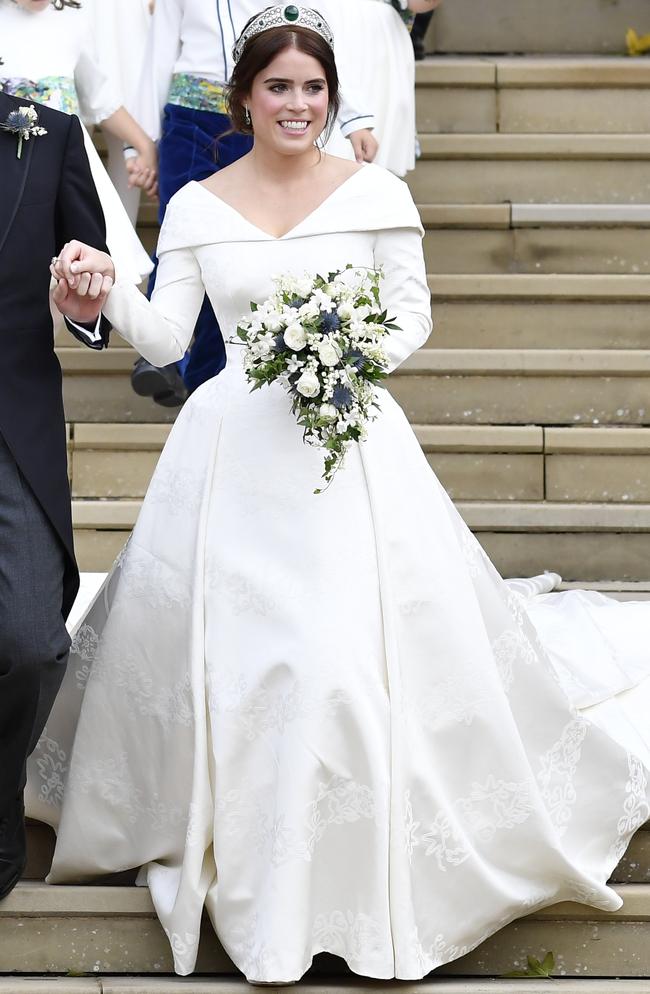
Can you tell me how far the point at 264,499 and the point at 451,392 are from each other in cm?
249

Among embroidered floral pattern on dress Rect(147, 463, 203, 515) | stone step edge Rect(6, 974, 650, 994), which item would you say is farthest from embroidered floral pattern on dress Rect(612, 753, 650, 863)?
embroidered floral pattern on dress Rect(147, 463, 203, 515)

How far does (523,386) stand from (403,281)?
2.20 meters

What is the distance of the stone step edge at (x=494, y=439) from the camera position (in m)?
5.39

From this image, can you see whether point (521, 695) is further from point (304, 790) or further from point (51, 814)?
point (51, 814)

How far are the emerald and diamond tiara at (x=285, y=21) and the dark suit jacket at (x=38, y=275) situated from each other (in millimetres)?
501

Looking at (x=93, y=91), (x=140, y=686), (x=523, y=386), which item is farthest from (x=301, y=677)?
(x=93, y=91)

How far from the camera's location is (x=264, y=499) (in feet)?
10.9

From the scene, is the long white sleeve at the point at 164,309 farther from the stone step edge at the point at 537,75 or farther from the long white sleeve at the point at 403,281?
the stone step edge at the point at 537,75

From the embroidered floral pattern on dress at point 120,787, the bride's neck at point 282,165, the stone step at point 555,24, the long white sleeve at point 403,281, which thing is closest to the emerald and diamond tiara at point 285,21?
the bride's neck at point 282,165

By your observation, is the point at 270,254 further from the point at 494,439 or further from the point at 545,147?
the point at 545,147

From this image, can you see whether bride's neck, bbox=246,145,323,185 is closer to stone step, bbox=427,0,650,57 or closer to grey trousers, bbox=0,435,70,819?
grey trousers, bbox=0,435,70,819

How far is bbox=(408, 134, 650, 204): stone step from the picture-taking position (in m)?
6.57

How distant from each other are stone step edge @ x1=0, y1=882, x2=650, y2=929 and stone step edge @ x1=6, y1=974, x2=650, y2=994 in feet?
0.46

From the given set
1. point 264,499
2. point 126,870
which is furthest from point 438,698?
point 126,870
